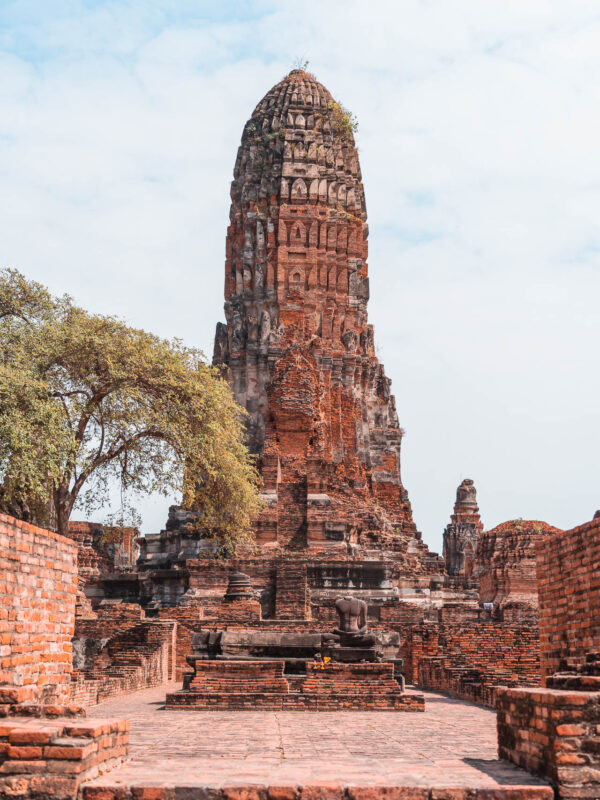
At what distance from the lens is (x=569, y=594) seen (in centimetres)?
1116

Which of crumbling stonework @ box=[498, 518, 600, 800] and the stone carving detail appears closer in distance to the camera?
crumbling stonework @ box=[498, 518, 600, 800]

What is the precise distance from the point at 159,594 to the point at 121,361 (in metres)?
10.1

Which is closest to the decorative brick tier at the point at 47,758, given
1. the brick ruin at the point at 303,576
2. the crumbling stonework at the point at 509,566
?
the brick ruin at the point at 303,576

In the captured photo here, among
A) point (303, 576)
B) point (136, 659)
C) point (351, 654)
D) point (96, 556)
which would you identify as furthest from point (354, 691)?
point (96, 556)

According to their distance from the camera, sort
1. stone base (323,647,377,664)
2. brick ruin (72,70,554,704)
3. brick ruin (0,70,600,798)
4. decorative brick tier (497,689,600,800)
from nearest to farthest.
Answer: decorative brick tier (497,689,600,800), brick ruin (0,70,600,798), stone base (323,647,377,664), brick ruin (72,70,554,704)

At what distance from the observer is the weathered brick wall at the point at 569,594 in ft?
34.0

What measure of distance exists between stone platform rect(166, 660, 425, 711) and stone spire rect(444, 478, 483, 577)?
44.6m

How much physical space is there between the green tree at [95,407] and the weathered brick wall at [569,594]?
8384 millimetres

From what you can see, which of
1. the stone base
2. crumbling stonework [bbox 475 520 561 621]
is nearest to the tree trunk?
the stone base

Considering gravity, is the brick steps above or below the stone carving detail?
below

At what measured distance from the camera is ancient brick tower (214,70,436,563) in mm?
35594

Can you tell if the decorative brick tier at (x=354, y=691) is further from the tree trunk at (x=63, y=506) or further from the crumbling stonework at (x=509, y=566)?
the crumbling stonework at (x=509, y=566)

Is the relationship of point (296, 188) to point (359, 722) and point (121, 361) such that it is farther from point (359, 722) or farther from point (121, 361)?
point (359, 722)

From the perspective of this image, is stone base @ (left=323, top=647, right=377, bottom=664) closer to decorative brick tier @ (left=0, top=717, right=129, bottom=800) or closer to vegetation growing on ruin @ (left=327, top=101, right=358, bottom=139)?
decorative brick tier @ (left=0, top=717, right=129, bottom=800)
